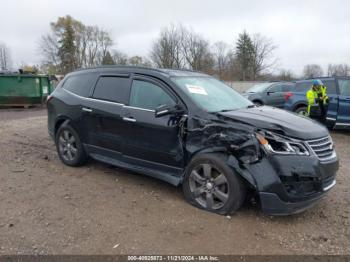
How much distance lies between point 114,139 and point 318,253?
3040 mm

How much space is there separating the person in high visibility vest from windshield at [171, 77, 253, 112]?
516 cm

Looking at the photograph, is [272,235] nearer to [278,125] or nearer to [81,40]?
[278,125]

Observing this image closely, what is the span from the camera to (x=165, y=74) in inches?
181

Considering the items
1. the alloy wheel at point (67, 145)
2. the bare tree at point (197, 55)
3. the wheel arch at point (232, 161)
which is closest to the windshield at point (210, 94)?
the wheel arch at point (232, 161)

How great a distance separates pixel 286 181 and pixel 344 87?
7170 millimetres

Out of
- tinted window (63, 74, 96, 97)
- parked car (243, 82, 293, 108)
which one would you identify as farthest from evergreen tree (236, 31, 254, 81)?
tinted window (63, 74, 96, 97)

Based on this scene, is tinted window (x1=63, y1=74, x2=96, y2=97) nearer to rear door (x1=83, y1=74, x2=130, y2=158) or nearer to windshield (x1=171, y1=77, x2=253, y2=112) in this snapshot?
rear door (x1=83, y1=74, x2=130, y2=158)

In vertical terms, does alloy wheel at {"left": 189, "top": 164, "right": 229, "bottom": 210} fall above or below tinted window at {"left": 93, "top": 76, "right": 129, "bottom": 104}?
below

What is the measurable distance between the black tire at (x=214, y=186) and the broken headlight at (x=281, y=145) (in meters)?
0.48

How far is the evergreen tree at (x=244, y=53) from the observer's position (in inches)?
2371

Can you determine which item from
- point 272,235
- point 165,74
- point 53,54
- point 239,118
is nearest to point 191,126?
point 239,118

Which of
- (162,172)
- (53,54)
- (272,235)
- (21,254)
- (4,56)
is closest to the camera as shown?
(21,254)

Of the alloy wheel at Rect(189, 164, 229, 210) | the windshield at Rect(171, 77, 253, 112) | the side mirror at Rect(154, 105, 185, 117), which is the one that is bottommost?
the alloy wheel at Rect(189, 164, 229, 210)

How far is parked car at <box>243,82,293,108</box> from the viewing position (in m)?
13.1
